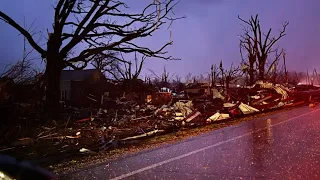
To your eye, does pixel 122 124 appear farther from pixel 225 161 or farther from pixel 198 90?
pixel 198 90

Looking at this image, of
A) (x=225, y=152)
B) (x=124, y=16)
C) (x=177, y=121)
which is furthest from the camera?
(x=124, y=16)

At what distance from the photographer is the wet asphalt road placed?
6.88 metres

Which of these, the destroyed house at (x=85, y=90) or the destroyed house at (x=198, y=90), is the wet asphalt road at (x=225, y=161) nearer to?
the destroyed house at (x=85, y=90)

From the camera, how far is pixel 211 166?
7594 mm

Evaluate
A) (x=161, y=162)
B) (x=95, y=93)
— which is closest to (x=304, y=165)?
(x=161, y=162)

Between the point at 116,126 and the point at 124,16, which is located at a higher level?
the point at 124,16

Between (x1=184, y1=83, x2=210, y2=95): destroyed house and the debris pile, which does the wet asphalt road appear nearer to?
the debris pile

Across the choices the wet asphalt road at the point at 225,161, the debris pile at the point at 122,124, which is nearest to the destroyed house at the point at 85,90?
the debris pile at the point at 122,124

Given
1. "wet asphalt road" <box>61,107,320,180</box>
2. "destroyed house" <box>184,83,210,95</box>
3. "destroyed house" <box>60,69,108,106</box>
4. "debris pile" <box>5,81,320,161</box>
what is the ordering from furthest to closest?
"destroyed house" <box>184,83,210,95</box>
"destroyed house" <box>60,69,108,106</box>
"debris pile" <box>5,81,320,161</box>
"wet asphalt road" <box>61,107,320,180</box>

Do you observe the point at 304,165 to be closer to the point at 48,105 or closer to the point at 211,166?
the point at 211,166

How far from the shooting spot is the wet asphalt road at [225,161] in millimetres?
6875

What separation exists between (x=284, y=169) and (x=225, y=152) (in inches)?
90.3

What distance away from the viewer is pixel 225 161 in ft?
26.4

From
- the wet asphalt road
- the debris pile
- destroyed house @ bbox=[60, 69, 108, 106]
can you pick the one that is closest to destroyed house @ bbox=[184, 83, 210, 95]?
destroyed house @ bbox=[60, 69, 108, 106]
